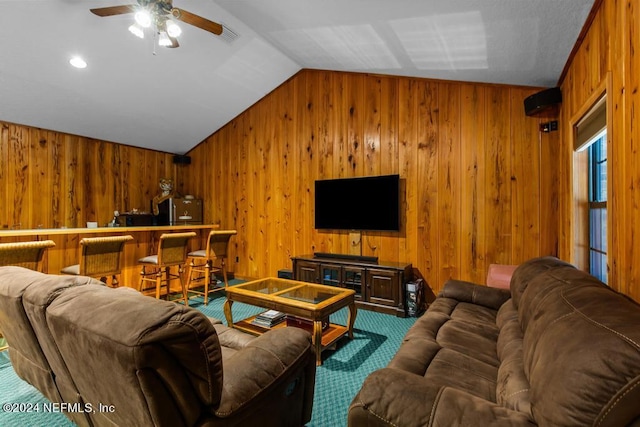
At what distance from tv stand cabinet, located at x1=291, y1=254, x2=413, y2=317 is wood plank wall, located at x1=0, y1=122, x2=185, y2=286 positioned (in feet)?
7.52

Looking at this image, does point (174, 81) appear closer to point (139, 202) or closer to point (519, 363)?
point (139, 202)

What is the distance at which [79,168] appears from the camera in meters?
4.68

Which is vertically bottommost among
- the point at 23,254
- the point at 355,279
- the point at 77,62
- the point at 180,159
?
the point at 355,279

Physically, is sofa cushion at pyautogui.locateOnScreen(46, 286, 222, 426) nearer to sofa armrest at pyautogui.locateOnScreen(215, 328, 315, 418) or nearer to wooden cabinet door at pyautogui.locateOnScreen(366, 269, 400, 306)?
sofa armrest at pyautogui.locateOnScreen(215, 328, 315, 418)

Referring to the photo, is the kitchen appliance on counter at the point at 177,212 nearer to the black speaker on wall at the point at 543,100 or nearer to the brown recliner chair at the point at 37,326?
the brown recliner chair at the point at 37,326

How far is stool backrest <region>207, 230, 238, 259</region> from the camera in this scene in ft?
13.0

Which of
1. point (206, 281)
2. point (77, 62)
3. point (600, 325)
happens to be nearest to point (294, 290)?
point (206, 281)

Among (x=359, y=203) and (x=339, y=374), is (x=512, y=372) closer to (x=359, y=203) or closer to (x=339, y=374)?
(x=339, y=374)

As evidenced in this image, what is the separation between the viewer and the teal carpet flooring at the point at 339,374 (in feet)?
5.89

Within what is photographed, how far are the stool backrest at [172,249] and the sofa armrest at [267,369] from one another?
8.59ft

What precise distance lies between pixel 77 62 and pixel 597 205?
5.17 m

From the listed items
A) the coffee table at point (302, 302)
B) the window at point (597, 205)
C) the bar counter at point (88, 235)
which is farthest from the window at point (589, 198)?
the bar counter at point (88, 235)

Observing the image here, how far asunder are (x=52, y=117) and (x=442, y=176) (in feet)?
16.7

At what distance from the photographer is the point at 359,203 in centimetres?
410
